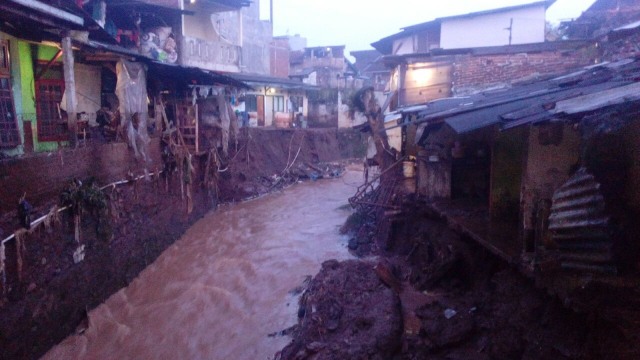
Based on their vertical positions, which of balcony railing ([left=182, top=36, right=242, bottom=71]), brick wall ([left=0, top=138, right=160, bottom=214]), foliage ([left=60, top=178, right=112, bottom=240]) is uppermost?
balcony railing ([left=182, top=36, right=242, bottom=71])

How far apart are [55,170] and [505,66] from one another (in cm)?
1284

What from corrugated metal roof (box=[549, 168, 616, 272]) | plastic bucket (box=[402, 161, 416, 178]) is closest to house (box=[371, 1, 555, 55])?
plastic bucket (box=[402, 161, 416, 178])

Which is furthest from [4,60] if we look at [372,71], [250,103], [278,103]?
[372,71]

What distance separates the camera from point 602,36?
12.6 m

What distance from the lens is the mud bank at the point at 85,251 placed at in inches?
284

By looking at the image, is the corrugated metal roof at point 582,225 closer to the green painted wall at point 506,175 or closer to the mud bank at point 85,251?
the green painted wall at point 506,175

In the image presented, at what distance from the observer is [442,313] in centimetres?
678

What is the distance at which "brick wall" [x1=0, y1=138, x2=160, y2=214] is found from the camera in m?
7.39

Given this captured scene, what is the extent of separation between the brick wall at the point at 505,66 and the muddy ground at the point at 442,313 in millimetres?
5718

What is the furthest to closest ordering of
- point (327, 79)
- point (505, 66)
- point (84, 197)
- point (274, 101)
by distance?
point (327, 79) < point (274, 101) < point (505, 66) < point (84, 197)

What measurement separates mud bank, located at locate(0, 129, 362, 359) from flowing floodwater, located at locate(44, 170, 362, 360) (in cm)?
40

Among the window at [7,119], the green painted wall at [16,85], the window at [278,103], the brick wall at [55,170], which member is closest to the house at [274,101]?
the window at [278,103]

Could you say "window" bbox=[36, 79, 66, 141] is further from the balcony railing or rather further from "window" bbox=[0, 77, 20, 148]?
the balcony railing

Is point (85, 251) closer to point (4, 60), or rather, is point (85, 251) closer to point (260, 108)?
point (4, 60)
